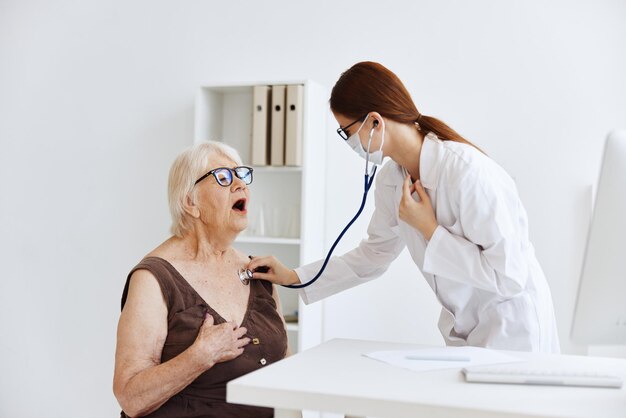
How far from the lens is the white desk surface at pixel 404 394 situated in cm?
105

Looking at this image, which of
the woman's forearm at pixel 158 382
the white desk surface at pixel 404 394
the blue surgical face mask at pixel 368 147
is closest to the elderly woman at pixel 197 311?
the woman's forearm at pixel 158 382

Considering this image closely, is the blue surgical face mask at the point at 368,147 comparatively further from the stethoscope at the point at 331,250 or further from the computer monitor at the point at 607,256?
the computer monitor at the point at 607,256

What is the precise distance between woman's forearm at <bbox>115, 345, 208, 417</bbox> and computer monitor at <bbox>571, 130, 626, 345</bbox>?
0.88 m

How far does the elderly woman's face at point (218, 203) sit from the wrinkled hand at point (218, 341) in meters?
0.30

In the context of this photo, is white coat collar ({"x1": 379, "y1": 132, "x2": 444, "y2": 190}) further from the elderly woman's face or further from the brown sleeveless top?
the brown sleeveless top

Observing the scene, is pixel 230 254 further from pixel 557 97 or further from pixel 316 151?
pixel 557 97

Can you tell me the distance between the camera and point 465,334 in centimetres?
187

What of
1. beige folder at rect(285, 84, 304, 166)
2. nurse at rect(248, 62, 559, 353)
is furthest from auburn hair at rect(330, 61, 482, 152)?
beige folder at rect(285, 84, 304, 166)

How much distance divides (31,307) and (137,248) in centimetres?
70

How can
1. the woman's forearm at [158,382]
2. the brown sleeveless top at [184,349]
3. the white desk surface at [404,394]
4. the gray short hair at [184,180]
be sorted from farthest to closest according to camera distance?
the gray short hair at [184,180] → the brown sleeveless top at [184,349] → the woman's forearm at [158,382] → the white desk surface at [404,394]

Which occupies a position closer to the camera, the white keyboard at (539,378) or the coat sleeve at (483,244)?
the white keyboard at (539,378)

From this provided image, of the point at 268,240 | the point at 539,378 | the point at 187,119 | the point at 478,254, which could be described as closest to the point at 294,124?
the point at 268,240

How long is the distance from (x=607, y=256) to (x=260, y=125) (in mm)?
2023

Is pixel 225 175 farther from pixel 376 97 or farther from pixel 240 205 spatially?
pixel 376 97
